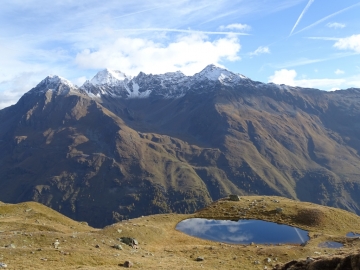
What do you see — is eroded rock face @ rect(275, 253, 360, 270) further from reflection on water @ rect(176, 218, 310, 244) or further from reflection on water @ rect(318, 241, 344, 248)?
reflection on water @ rect(176, 218, 310, 244)

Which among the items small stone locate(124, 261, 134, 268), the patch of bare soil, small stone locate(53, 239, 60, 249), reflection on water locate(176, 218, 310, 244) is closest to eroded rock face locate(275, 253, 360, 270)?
small stone locate(124, 261, 134, 268)

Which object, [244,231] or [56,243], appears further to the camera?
[244,231]

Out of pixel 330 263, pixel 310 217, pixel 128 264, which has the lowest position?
pixel 310 217

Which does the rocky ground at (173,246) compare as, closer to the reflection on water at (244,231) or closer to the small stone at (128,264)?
the small stone at (128,264)

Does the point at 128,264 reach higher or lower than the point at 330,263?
lower

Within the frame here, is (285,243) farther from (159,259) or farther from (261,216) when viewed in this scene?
(159,259)

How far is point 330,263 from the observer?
25562mm

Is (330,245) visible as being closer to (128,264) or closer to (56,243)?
(128,264)

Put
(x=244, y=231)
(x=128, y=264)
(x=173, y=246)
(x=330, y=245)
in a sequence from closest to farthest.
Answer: (x=128, y=264)
(x=330, y=245)
(x=173, y=246)
(x=244, y=231)

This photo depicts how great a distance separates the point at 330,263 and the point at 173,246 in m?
35.8

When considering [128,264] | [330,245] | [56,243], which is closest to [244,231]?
[330,245]

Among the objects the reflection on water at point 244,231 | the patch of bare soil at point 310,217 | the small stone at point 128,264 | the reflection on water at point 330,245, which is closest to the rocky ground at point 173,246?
the patch of bare soil at point 310,217

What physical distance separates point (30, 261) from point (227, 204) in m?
57.9

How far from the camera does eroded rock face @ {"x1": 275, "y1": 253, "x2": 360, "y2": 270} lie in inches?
935
